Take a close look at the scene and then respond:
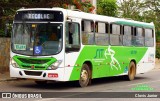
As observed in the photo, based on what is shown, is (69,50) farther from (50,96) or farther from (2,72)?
(2,72)

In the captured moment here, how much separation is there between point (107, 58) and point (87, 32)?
2.10 m

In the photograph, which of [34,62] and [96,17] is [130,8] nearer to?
[96,17]

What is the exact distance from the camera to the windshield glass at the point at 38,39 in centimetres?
1518

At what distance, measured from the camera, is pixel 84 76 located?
16609 millimetres

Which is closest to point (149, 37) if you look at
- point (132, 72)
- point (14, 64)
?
point (132, 72)

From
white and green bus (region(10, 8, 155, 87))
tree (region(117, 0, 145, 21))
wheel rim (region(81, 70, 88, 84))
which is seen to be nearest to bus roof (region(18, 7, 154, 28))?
white and green bus (region(10, 8, 155, 87))

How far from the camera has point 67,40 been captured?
15.4 metres

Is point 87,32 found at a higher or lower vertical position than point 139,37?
higher

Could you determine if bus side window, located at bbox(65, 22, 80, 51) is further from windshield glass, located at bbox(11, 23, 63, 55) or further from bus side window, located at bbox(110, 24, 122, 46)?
bus side window, located at bbox(110, 24, 122, 46)

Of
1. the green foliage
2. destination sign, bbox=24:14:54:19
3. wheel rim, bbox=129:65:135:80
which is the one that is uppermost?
the green foliage

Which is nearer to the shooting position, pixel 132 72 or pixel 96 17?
pixel 96 17

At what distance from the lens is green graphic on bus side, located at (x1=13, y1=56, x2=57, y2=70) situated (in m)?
15.0

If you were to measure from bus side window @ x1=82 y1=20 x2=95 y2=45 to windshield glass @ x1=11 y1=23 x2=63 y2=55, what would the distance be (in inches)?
62.9

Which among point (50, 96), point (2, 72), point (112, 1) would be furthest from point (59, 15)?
point (112, 1)
